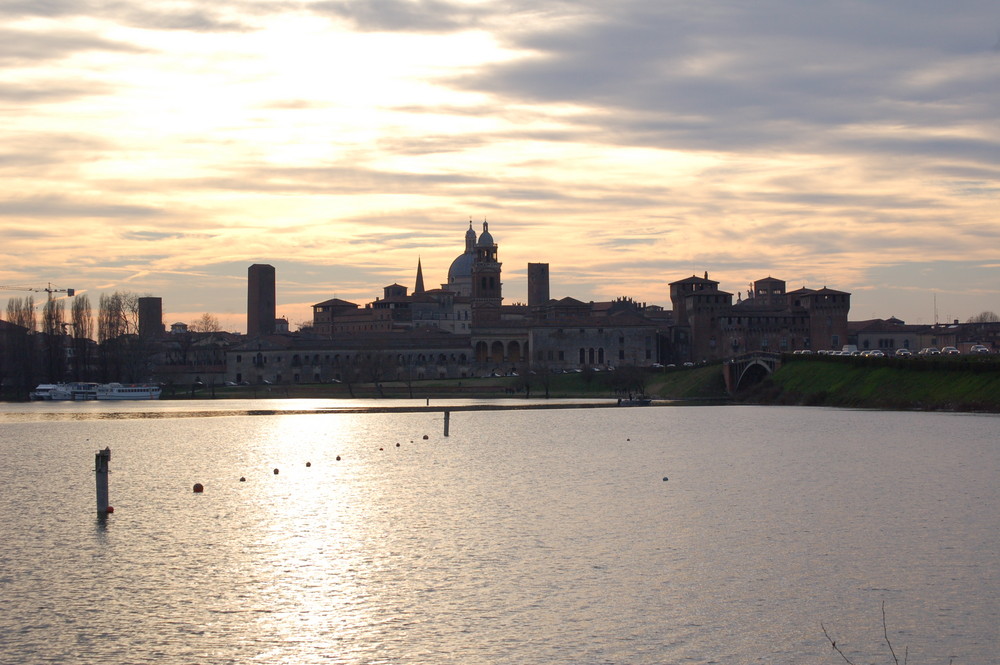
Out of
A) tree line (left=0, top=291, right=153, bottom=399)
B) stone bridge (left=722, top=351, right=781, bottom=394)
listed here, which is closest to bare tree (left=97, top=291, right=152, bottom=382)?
tree line (left=0, top=291, right=153, bottom=399)

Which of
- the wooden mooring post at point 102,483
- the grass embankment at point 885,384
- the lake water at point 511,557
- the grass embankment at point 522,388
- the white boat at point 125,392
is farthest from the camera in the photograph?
the white boat at point 125,392

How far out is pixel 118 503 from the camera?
1596 inches

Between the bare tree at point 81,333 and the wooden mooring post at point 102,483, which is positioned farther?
the bare tree at point 81,333

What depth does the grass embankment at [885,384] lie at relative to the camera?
86.3m

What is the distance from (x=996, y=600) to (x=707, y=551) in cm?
744

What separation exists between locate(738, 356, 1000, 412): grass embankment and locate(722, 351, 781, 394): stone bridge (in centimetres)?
222

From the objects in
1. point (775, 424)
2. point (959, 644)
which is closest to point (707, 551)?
point (959, 644)

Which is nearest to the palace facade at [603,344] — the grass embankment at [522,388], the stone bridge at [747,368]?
the grass embankment at [522,388]

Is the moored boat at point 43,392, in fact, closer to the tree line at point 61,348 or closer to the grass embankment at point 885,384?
the tree line at point 61,348

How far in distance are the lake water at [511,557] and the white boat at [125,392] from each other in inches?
3490

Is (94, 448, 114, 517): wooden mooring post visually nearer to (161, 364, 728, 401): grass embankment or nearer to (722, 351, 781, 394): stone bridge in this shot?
(722, 351, 781, 394): stone bridge

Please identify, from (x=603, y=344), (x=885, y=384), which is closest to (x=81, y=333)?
(x=603, y=344)

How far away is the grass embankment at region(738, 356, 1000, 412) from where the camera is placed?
86312mm

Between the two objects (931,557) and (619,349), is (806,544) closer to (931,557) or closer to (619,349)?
(931,557)
